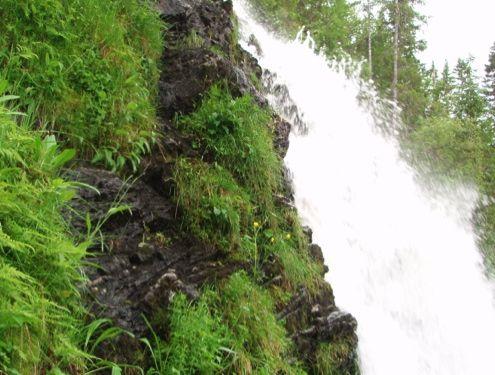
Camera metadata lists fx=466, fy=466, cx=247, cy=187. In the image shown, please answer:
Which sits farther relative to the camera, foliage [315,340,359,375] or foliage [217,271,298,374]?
foliage [315,340,359,375]

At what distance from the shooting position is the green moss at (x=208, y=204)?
4504 millimetres

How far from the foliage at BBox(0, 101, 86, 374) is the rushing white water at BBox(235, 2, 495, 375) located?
14.1ft

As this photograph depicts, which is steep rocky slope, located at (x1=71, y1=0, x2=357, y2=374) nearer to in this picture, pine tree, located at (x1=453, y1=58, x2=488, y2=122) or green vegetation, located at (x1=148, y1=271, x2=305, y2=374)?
green vegetation, located at (x1=148, y1=271, x2=305, y2=374)

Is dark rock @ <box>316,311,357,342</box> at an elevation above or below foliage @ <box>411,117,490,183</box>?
below

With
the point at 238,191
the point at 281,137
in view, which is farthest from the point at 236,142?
the point at 281,137

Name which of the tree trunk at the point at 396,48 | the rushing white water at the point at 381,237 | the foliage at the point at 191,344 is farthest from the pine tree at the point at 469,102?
the foliage at the point at 191,344

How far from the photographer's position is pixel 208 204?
4.59 metres

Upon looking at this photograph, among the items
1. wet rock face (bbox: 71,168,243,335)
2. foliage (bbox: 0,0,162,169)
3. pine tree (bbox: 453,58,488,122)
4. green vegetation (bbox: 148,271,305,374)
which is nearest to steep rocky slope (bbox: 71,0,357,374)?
wet rock face (bbox: 71,168,243,335)

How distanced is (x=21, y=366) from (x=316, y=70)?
13.3m

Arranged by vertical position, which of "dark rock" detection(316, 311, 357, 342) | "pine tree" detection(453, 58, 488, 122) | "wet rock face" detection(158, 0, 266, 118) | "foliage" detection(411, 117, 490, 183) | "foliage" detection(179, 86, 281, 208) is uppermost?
"pine tree" detection(453, 58, 488, 122)

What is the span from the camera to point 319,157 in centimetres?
1025

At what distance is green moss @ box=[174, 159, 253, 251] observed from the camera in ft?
14.8

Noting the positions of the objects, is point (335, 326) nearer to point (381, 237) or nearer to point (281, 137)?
point (281, 137)

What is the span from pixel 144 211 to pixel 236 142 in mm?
1701
